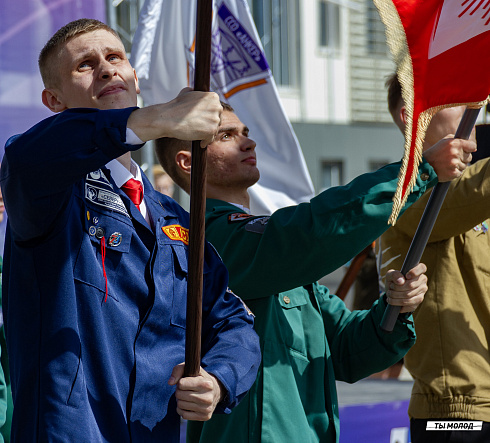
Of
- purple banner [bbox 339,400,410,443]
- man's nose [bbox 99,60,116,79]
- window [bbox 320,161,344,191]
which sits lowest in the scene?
purple banner [bbox 339,400,410,443]

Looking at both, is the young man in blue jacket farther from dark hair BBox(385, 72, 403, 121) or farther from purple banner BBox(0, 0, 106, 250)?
purple banner BBox(0, 0, 106, 250)

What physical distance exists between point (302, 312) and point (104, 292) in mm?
1091

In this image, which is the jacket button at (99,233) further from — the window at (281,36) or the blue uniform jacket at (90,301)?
the window at (281,36)

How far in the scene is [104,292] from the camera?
6.00ft

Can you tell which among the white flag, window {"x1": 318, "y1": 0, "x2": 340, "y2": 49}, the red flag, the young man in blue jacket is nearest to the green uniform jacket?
the red flag

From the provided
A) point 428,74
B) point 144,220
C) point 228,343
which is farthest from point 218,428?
point 428,74

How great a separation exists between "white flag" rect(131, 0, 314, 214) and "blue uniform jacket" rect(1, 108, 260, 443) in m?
2.90

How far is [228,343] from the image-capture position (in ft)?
6.50

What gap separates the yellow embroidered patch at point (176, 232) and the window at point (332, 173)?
47.3 feet

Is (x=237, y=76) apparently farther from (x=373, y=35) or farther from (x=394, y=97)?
(x=373, y=35)

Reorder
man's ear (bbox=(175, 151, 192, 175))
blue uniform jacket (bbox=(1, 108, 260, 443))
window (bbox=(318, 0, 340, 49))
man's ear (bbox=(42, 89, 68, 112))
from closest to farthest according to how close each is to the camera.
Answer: blue uniform jacket (bbox=(1, 108, 260, 443))
man's ear (bbox=(42, 89, 68, 112))
man's ear (bbox=(175, 151, 192, 175))
window (bbox=(318, 0, 340, 49))

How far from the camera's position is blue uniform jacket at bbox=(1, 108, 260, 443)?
165 cm

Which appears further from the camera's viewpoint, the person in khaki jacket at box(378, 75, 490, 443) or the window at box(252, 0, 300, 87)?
the window at box(252, 0, 300, 87)

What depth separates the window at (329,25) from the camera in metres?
16.7
